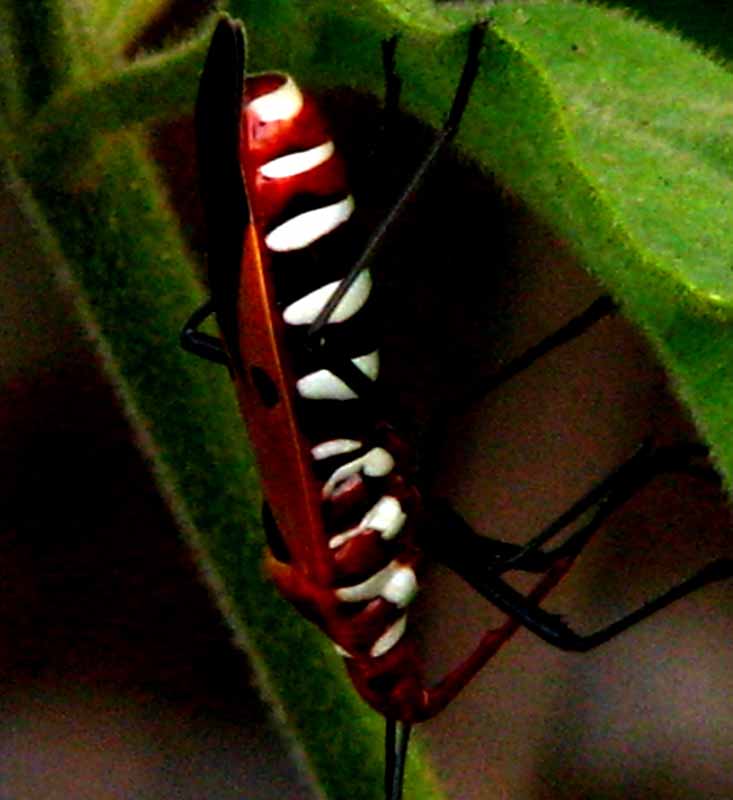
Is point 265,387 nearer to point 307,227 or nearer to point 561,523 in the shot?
point 307,227

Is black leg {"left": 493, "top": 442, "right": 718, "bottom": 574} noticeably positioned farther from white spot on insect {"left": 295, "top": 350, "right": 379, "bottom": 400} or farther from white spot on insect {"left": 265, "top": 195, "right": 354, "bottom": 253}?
white spot on insect {"left": 265, "top": 195, "right": 354, "bottom": 253}

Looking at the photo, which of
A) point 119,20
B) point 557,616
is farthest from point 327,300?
point 557,616

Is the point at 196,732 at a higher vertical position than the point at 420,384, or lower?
lower

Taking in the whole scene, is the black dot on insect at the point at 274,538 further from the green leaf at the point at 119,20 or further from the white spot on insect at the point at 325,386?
the green leaf at the point at 119,20

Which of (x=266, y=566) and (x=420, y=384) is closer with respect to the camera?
(x=266, y=566)

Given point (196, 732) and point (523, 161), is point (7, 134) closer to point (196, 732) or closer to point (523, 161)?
point (523, 161)

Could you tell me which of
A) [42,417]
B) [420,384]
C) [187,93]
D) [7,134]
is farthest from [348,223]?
[42,417]
